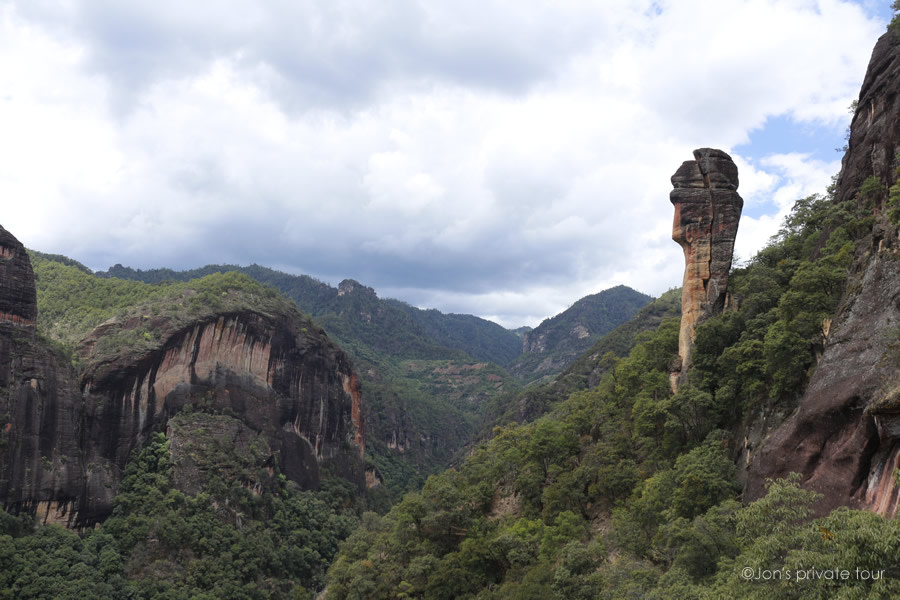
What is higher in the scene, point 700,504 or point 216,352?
point 216,352

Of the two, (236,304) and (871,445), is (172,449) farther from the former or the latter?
(871,445)

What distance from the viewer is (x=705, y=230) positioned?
3328cm

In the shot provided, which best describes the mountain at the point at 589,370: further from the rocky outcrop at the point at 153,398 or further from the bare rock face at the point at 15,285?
the bare rock face at the point at 15,285

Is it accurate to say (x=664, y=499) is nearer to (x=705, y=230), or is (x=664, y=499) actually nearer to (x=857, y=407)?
(x=857, y=407)

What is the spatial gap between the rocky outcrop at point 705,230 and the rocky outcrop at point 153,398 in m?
52.5

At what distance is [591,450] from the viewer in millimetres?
35531

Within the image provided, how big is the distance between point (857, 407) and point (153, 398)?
6118cm

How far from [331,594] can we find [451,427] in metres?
127

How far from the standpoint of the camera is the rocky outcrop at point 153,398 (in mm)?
44844

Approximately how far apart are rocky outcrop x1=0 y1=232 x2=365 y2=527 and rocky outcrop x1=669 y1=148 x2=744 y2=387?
52543 mm

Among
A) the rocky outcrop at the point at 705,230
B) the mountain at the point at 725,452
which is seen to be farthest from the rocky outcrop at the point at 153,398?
the rocky outcrop at the point at 705,230

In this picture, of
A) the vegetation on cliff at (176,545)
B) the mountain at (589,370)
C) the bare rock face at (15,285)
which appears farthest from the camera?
the mountain at (589,370)

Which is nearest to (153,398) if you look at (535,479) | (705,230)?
(535,479)

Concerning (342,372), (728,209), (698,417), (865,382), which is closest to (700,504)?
(698,417)
